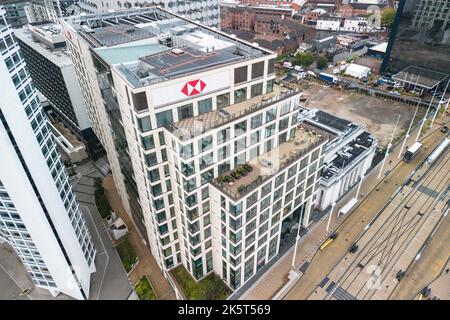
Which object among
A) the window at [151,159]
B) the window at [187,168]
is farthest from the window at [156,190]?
the window at [187,168]

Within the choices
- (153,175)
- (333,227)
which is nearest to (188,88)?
(153,175)

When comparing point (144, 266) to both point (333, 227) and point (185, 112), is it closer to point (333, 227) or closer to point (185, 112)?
point (185, 112)

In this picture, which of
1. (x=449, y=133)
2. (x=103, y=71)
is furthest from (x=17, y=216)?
(x=449, y=133)

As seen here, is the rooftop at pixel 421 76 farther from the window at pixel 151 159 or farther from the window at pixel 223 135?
the window at pixel 151 159

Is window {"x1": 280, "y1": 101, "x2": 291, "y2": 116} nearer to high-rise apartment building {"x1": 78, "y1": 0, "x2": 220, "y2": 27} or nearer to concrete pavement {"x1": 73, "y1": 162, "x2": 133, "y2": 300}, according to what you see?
concrete pavement {"x1": 73, "y1": 162, "x2": 133, "y2": 300}

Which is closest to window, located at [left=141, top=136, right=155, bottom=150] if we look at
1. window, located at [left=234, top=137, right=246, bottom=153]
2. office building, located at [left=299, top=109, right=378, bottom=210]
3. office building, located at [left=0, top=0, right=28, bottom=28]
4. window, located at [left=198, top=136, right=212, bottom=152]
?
window, located at [left=198, top=136, right=212, bottom=152]
